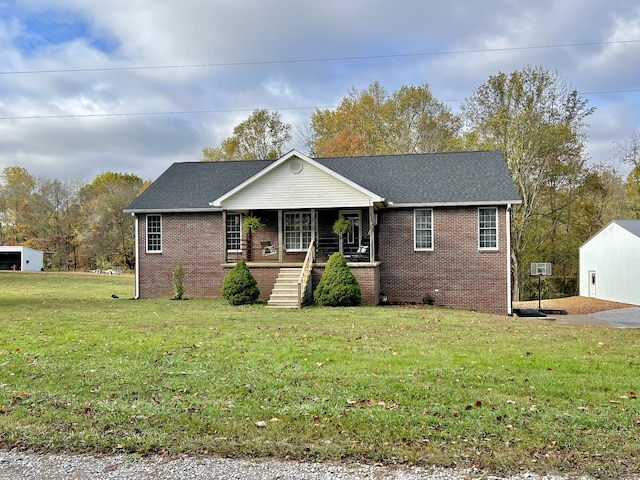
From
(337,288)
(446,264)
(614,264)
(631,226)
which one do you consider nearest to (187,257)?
(337,288)

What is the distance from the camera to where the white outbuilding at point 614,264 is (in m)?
26.0

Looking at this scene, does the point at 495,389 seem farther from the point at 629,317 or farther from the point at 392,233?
the point at 629,317

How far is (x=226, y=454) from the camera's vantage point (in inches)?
173

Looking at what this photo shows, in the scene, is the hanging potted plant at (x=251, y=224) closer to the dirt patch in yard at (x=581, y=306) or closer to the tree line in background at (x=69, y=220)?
the dirt patch in yard at (x=581, y=306)

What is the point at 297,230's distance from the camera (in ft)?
69.6

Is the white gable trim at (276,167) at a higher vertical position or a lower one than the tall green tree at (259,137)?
lower

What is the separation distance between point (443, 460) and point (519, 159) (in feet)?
97.7

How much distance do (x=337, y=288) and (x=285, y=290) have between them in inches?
69.5

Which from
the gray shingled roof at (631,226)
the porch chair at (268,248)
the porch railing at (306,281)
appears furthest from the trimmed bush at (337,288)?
the gray shingled roof at (631,226)

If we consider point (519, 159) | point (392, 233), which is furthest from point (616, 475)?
point (519, 159)

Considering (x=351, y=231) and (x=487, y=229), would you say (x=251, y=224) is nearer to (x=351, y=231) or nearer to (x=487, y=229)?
(x=351, y=231)

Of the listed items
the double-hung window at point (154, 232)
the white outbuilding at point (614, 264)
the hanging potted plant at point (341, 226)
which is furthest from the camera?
the white outbuilding at point (614, 264)

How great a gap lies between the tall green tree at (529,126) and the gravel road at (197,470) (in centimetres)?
2968

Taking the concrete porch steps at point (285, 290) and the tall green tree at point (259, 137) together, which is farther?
the tall green tree at point (259, 137)
